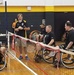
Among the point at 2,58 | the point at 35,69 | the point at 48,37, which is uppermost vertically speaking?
the point at 48,37

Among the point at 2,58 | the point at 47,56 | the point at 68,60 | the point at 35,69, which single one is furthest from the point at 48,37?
the point at 2,58

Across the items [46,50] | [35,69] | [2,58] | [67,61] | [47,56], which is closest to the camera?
[2,58]

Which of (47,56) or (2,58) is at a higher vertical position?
(2,58)

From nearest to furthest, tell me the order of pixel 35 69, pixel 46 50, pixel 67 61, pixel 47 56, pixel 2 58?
pixel 2 58, pixel 35 69, pixel 67 61, pixel 46 50, pixel 47 56

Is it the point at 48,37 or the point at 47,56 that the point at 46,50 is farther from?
the point at 48,37

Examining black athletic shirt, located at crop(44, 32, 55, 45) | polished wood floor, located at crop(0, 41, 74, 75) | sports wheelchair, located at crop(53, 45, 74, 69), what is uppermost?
black athletic shirt, located at crop(44, 32, 55, 45)

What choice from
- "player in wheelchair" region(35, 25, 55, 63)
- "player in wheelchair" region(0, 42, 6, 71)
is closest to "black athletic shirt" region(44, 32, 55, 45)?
"player in wheelchair" region(35, 25, 55, 63)

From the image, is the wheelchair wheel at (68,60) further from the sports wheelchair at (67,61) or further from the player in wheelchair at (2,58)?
the player in wheelchair at (2,58)

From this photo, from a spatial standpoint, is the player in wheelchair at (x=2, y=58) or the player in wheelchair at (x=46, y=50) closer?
the player in wheelchair at (x=2, y=58)

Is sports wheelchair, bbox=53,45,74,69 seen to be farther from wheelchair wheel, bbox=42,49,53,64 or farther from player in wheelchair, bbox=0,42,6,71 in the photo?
player in wheelchair, bbox=0,42,6,71

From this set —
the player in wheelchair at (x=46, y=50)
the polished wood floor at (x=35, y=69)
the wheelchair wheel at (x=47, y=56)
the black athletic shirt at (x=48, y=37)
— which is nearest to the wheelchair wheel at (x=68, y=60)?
the polished wood floor at (x=35, y=69)

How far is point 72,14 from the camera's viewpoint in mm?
14117

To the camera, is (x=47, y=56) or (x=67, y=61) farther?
(x=47, y=56)

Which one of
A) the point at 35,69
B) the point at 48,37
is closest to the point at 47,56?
the point at 48,37
